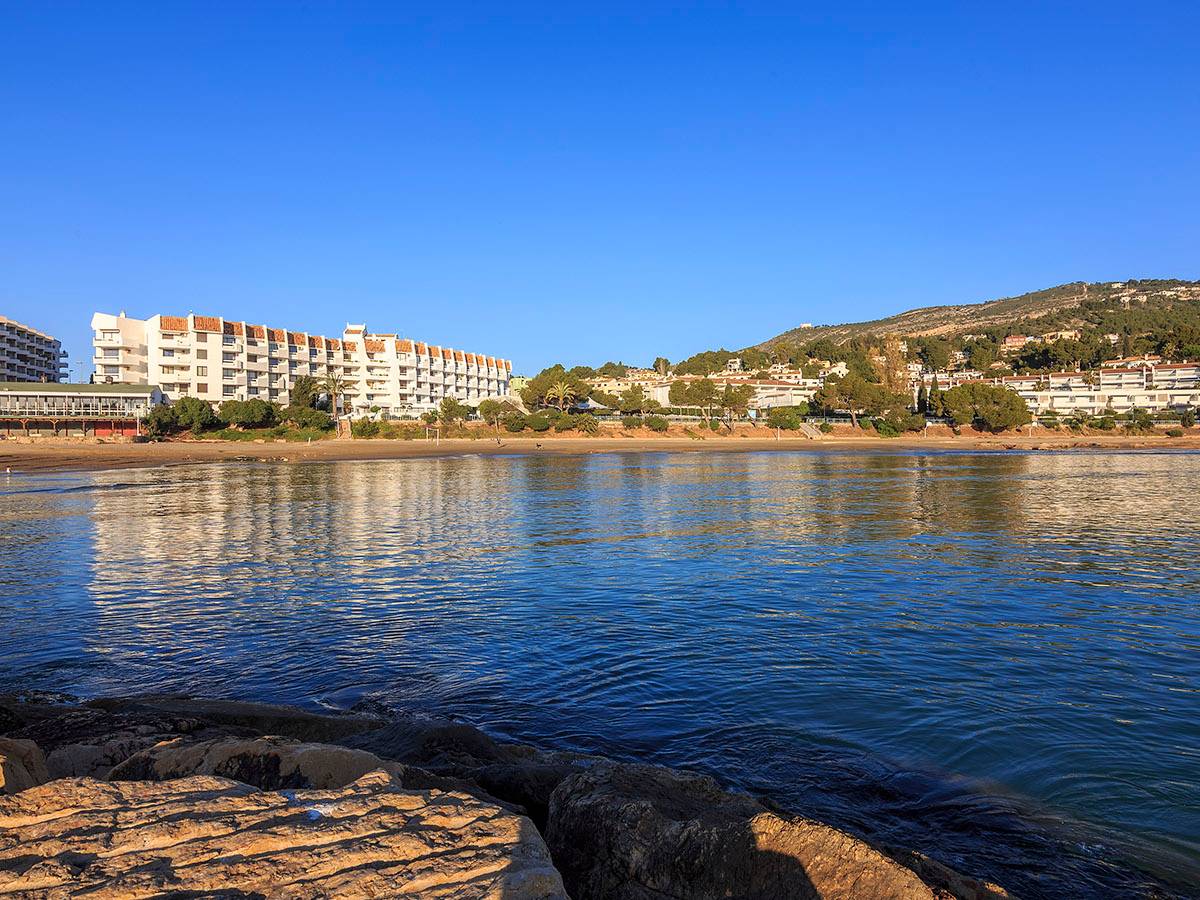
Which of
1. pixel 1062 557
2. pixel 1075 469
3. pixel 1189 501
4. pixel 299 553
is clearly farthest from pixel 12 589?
→ pixel 1075 469

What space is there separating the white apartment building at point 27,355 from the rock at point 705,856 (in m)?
154

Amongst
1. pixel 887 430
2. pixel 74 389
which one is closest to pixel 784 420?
pixel 887 430

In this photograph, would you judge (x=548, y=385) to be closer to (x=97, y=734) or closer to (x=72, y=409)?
(x=72, y=409)

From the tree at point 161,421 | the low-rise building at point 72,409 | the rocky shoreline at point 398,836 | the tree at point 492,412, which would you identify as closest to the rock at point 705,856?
the rocky shoreline at point 398,836

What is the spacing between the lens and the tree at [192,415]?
98938 mm

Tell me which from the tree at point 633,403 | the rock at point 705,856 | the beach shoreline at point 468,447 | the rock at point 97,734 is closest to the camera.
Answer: the rock at point 705,856

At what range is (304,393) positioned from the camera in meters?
119

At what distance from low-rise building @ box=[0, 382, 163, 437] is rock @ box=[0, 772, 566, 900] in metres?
108

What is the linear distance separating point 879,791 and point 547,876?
5.26m

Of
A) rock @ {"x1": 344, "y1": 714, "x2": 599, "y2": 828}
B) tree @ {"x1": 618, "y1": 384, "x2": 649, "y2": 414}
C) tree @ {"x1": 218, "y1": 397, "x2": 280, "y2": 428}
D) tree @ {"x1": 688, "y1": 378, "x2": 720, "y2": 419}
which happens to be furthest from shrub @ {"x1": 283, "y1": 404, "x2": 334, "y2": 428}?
rock @ {"x1": 344, "y1": 714, "x2": 599, "y2": 828}

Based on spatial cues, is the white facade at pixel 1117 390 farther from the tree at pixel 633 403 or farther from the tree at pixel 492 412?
the tree at pixel 492 412

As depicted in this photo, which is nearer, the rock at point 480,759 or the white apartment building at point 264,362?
the rock at point 480,759

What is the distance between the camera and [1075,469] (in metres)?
63.7

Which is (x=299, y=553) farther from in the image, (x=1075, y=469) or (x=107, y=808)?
(x=1075, y=469)
